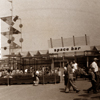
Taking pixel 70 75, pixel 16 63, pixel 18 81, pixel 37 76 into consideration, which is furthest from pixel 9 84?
pixel 16 63

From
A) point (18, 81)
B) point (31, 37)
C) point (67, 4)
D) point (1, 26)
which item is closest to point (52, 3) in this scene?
point (67, 4)

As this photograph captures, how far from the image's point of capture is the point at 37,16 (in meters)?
32.5

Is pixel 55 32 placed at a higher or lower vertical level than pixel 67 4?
lower

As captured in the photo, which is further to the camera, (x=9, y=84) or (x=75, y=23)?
(x=75, y=23)

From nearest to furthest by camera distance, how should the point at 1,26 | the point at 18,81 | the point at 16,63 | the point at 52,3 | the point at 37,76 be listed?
the point at 37,76, the point at 18,81, the point at 16,63, the point at 52,3, the point at 1,26

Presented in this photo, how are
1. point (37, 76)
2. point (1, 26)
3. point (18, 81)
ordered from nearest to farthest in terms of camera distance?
point (37, 76) < point (18, 81) < point (1, 26)

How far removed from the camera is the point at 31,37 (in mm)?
33062

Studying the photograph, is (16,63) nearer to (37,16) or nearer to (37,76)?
(37,16)

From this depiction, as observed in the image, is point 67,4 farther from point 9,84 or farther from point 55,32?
point 9,84

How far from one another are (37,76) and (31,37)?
17.9 meters

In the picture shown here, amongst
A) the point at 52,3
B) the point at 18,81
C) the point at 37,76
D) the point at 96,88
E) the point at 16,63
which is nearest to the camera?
the point at 96,88

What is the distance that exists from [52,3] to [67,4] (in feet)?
8.31

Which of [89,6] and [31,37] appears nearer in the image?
[89,6]

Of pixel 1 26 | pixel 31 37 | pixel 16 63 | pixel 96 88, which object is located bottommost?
pixel 96 88
